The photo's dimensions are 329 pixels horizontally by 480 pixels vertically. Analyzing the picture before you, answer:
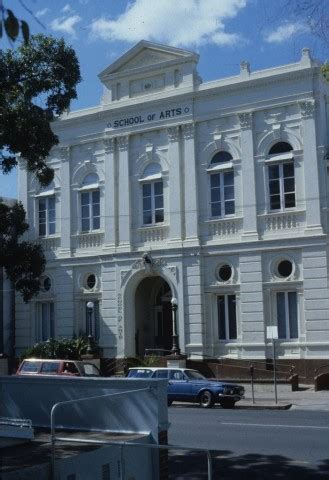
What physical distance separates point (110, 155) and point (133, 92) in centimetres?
321

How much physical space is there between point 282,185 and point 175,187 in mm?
5108

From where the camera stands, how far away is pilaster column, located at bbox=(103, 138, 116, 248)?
117ft

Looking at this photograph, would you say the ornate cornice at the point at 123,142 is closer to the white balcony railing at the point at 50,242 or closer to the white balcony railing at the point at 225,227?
the white balcony railing at the point at 50,242


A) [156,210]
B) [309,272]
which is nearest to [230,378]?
[309,272]

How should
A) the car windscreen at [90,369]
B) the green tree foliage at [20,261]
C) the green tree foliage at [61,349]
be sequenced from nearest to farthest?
the green tree foliage at [20,261]
the car windscreen at [90,369]
the green tree foliage at [61,349]

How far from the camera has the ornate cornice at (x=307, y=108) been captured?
30.7 meters

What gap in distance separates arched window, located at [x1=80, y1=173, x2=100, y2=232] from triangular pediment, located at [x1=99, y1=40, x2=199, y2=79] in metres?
5.15

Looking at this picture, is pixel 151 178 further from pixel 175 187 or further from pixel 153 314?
pixel 153 314

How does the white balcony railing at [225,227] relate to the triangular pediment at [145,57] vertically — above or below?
below

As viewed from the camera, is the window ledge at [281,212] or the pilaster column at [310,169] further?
the window ledge at [281,212]

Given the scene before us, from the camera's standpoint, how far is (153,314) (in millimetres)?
36844

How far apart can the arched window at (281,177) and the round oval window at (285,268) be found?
91.2 inches

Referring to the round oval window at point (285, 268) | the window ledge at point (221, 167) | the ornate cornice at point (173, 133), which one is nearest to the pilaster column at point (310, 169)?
the round oval window at point (285, 268)

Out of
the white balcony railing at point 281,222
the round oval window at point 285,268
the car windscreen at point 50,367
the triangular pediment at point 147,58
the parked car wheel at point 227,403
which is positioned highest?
the triangular pediment at point 147,58
